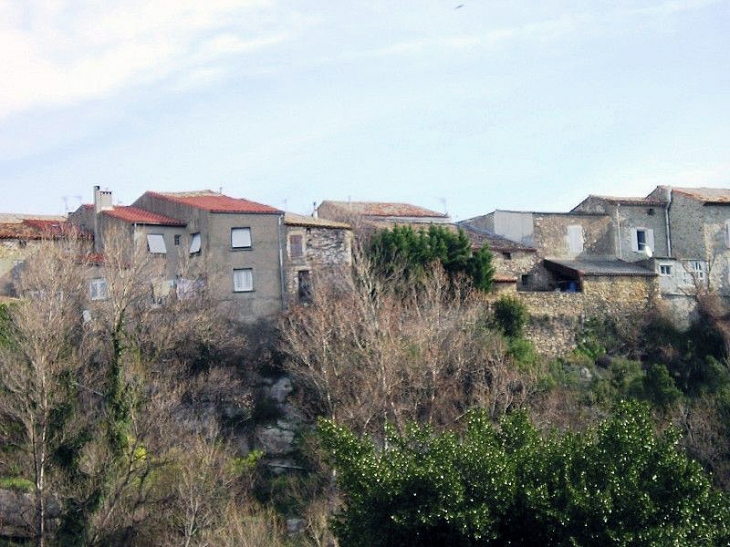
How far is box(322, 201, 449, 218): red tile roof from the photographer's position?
181 ft

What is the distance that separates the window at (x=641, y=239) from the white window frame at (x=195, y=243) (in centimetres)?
1954

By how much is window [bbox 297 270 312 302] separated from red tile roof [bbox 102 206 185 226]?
502 cm

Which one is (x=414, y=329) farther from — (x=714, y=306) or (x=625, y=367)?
(x=714, y=306)

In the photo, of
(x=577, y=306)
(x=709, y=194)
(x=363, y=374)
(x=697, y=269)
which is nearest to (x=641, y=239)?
(x=697, y=269)

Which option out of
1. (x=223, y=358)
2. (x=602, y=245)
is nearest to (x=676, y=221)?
(x=602, y=245)

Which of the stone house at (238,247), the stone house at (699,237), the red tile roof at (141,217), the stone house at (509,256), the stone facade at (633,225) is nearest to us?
the stone house at (238,247)

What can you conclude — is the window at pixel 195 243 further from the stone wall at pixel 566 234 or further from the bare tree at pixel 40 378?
the stone wall at pixel 566 234

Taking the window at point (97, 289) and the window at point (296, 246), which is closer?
the window at point (97, 289)

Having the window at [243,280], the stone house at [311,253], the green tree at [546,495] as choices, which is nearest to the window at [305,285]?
the stone house at [311,253]

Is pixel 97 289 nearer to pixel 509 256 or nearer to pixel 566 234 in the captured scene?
pixel 509 256

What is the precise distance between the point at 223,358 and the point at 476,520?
20.5m

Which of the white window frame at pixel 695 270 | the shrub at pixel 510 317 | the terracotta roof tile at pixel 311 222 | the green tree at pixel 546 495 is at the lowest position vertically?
the green tree at pixel 546 495

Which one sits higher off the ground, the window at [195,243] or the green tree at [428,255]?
the window at [195,243]

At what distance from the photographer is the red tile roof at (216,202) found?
46.5 metres
